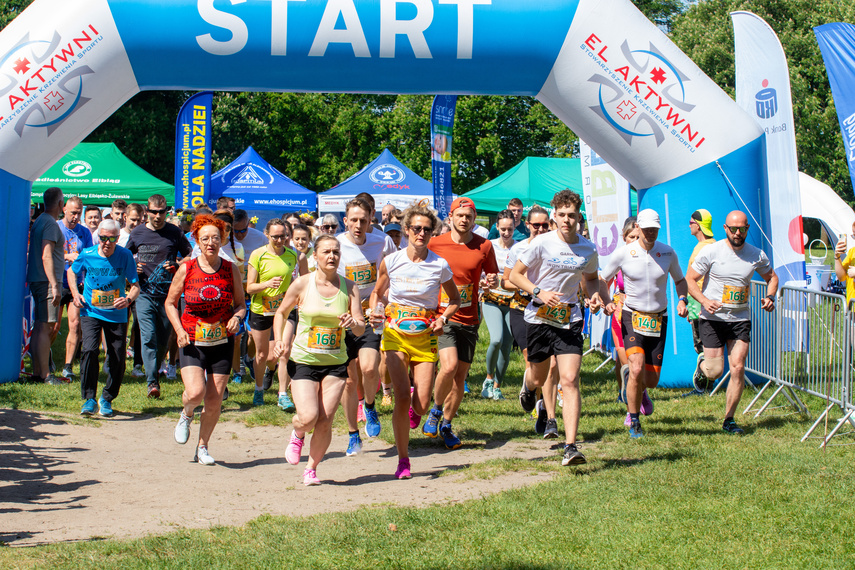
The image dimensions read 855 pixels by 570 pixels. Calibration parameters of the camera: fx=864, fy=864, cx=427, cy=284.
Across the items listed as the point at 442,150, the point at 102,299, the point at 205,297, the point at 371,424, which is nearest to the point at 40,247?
the point at 102,299

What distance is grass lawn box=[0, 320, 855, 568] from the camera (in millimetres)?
4371

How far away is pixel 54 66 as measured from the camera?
8.28 meters

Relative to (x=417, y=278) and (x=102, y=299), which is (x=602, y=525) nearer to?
(x=417, y=278)

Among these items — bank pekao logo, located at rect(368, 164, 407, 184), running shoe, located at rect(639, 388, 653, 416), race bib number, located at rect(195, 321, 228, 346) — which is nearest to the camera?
race bib number, located at rect(195, 321, 228, 346)

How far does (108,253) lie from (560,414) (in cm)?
468

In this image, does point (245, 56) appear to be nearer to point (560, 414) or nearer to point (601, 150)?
point (601, 150)

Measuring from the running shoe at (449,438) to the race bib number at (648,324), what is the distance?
5.96ft

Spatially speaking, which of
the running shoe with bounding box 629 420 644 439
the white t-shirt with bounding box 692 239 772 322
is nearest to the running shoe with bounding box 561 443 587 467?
the running shoe with bounding box 629 420 644 439

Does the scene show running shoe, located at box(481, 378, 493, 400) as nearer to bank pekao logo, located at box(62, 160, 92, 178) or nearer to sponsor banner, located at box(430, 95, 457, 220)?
sponsor banner, located at box(430, 95, 457, 220)

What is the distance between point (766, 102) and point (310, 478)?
8.50m

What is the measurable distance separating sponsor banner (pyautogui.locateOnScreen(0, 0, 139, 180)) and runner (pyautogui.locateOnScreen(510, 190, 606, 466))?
4.58m

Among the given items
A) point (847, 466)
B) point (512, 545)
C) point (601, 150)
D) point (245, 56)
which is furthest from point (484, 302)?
point (512, 545)

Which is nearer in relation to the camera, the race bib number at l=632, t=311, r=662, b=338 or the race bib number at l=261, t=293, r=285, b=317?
the race bib number at l=632, t=311, r=662, b=338

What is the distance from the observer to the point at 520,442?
7.43 meters
